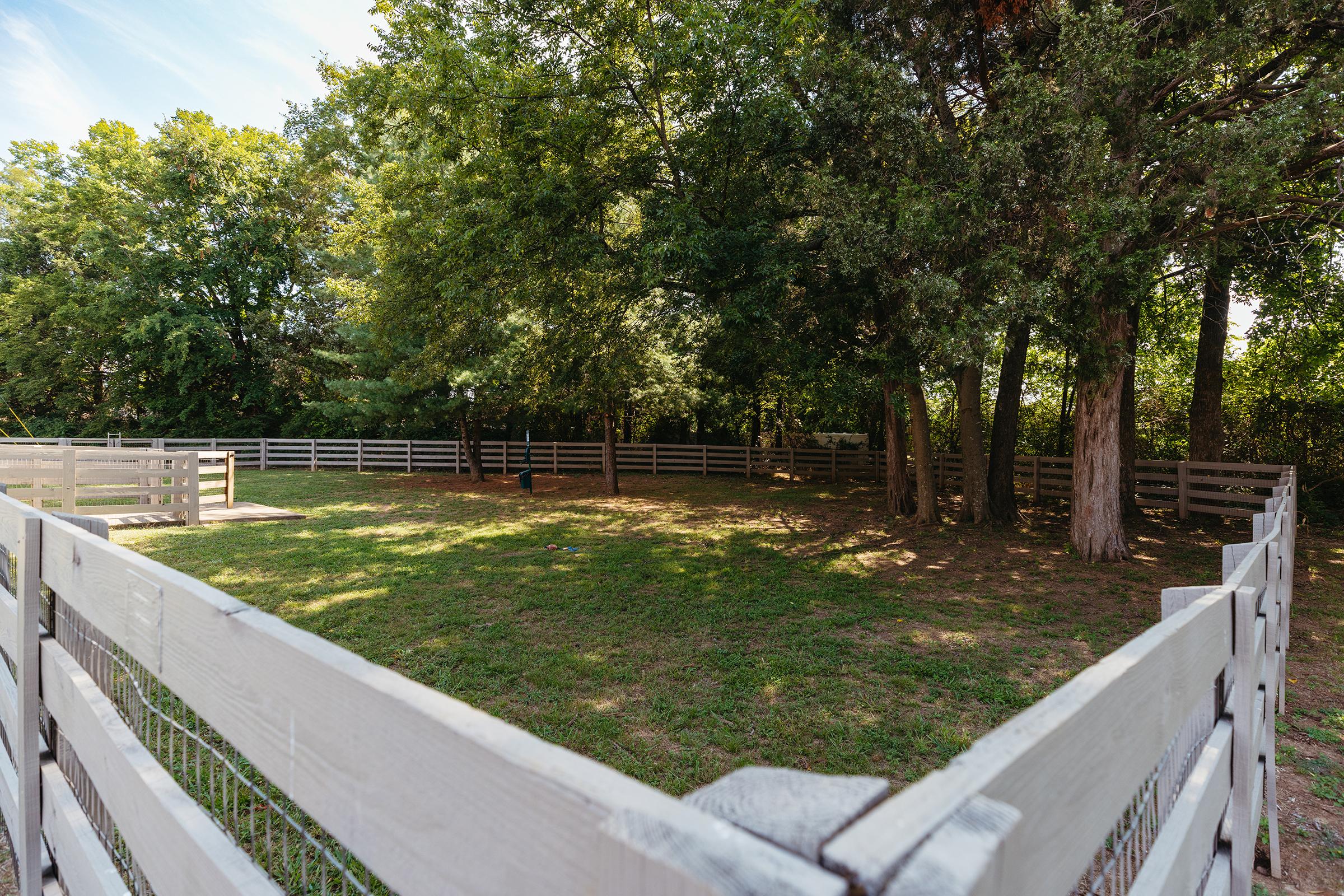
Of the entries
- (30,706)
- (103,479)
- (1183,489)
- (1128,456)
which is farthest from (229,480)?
(1183,489)

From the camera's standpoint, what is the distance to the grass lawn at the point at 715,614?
392 cm

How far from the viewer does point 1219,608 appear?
159 cm

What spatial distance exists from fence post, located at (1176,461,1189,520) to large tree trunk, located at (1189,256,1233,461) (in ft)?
1.88

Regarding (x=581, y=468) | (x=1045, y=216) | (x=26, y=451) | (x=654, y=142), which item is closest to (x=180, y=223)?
(x=581, y=468)

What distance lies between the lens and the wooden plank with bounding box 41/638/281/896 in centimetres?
94

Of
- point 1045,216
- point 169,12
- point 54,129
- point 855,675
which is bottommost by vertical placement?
point 855,675

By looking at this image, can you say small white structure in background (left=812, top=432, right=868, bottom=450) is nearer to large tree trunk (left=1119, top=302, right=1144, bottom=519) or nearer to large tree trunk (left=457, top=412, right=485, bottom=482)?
large tree trunk (left=1119, top=302, right=1144, bottom=519)

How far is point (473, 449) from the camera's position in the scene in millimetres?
18766

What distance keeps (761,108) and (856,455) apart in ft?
43.9

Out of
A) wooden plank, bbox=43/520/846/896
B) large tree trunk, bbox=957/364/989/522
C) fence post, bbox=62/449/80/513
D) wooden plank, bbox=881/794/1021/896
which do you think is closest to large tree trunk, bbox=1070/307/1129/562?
large tree trunk, bbox=957/364/989/522

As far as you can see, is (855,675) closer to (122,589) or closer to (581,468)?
(122,589)

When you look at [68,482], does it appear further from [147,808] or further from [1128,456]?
[1128,456]

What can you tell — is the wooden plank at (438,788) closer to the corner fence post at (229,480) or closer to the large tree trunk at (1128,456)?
the corner fence post at (229,480)

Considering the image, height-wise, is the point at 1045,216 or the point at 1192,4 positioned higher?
the point at 1192,4
